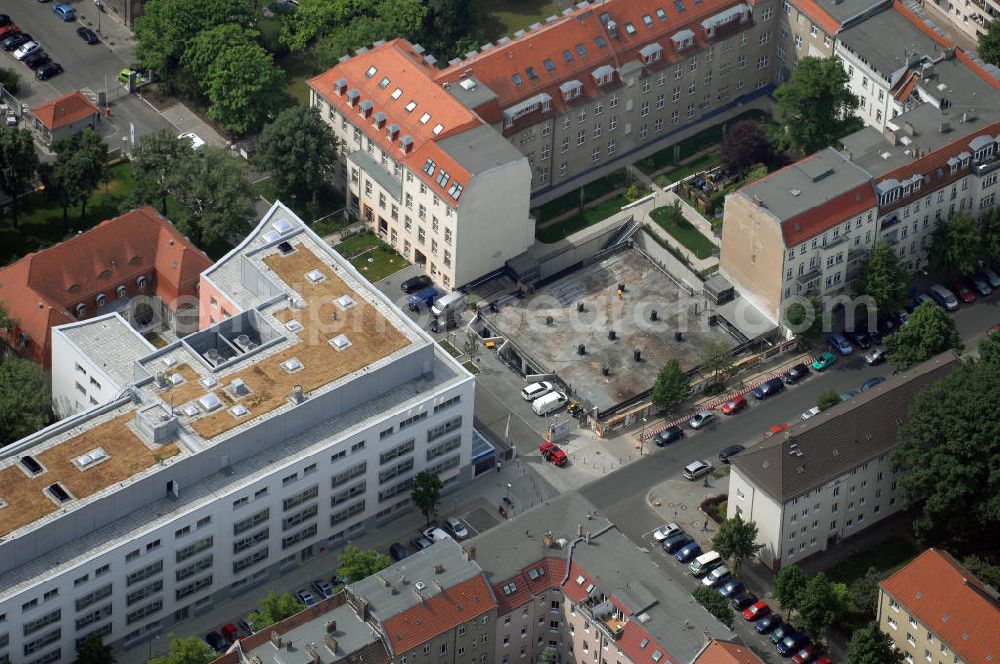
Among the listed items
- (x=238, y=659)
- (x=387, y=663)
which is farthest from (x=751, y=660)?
(x=238, y=659)

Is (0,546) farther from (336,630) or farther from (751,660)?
(751,660)

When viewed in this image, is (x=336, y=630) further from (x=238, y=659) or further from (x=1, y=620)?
(x=1, y=620)

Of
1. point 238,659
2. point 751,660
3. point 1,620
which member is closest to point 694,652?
point 751,660

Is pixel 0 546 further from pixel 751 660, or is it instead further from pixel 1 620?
pixel 751 660

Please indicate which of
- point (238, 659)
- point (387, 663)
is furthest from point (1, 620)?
point (387, 663)

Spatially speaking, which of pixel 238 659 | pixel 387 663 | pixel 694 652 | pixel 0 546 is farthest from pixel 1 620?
pixel 694 652

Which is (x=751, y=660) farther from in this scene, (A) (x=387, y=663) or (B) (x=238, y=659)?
(B) (x=238, y=659)
